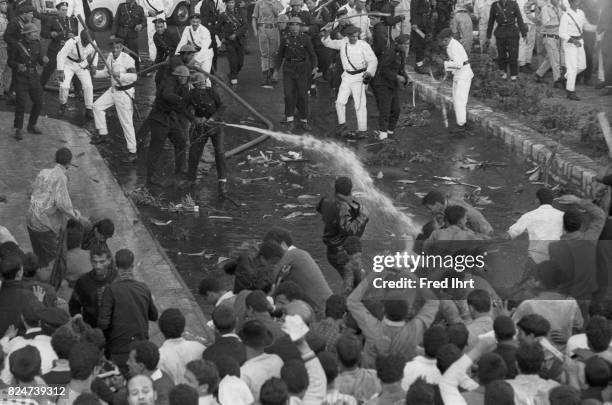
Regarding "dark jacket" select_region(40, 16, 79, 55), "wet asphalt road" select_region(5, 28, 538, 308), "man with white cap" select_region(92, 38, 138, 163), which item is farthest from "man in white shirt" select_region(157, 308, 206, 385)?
"dark jacket" select_region(40, 16, 79, 55)

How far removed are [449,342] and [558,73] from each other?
12267mm

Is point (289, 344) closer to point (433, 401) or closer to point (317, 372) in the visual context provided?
point (317, 372)

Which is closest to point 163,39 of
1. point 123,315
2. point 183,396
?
point 123,315

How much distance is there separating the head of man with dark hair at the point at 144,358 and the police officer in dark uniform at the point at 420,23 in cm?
1380

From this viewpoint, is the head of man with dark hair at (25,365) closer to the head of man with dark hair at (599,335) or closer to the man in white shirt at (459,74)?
the head of man with dark hair at (599,335)

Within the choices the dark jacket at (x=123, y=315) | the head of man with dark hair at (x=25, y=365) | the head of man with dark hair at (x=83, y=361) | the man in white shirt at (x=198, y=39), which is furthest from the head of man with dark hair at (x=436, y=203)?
the man in white shirt at (x=198, y=39)

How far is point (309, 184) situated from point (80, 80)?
436 centimetres

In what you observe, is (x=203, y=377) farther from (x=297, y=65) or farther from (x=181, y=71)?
(x=297, y=65)

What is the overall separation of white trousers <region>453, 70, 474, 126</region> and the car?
21.0 feet

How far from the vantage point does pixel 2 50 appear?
1916 centimetres

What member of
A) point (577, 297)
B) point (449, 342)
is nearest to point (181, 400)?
point (449, 342)

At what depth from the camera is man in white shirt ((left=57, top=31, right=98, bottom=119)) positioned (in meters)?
18.0

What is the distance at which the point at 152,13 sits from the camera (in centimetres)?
2114

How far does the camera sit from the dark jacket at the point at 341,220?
37.4 feet
